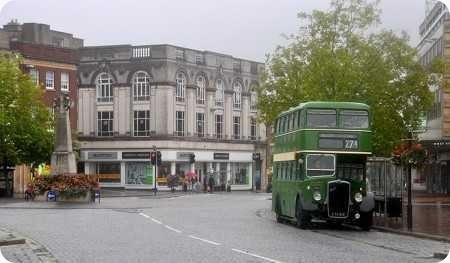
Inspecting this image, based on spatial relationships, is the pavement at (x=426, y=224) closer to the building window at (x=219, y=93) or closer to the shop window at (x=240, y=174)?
the building window at (x=219, y=93)

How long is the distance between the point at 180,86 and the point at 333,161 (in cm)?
5948

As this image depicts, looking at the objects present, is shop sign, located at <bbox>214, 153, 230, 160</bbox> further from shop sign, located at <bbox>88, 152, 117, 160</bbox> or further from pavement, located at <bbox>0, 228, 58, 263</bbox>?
pavement, located at <bbox>0, 228, 58, 263</bbox>

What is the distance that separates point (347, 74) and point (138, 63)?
49.9 m

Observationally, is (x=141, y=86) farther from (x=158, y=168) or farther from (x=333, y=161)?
(x=333, y=161)

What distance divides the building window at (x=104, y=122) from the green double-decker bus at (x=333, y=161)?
61152mm

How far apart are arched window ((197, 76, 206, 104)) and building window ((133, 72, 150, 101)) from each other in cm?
601

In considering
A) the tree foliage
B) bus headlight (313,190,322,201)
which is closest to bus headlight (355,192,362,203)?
bus headlight (313,190,322,201)

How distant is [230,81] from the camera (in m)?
92.9

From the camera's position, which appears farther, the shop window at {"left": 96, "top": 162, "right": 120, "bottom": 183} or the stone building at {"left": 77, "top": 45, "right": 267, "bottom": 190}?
the shop window at {"left": 96, "top": 162, "right": 120, "bottom": 183}

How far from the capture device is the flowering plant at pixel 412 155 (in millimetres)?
28688

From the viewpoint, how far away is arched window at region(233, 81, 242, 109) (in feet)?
308

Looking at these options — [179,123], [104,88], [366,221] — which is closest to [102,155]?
[104,88]

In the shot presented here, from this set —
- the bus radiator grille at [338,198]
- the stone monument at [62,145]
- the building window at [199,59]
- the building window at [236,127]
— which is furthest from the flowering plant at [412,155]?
the building window at [236,127]

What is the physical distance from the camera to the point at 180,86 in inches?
3408
